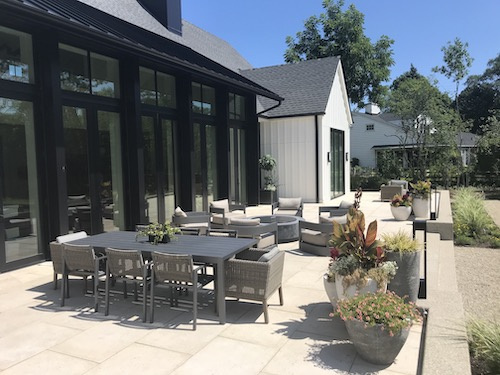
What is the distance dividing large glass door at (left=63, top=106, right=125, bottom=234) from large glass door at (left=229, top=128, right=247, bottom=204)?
5240mm

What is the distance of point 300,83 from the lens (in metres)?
17.4

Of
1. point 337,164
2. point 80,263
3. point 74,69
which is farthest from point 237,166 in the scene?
point 80,263

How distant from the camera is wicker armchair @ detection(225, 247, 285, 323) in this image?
4.21 meters

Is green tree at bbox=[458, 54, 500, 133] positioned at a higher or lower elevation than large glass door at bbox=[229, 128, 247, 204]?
higher

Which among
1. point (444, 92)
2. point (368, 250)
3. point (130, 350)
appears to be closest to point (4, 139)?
point (130, 350)

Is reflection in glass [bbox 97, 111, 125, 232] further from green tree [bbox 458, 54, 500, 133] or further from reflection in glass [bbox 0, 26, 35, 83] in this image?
green tree [bbox 458, 54, 500, 133]

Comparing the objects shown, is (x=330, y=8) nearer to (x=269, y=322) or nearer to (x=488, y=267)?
(x=488, y=267)

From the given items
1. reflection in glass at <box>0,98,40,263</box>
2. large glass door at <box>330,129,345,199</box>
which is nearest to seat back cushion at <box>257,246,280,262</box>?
reflection in glass at <box>0,98,40,263</box>

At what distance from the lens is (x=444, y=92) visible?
78.9 ft

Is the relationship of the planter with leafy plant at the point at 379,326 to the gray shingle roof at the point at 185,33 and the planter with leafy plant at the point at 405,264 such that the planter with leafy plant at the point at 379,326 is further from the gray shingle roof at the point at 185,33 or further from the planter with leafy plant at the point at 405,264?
the gray shingle roof at the point at 185,33

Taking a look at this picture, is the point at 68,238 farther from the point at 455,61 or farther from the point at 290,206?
the point at 455,61

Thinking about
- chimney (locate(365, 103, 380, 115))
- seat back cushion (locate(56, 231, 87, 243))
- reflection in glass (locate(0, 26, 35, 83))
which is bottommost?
seat back cushion (locate(56, 231, 87, 243))

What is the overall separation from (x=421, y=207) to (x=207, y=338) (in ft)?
30.6

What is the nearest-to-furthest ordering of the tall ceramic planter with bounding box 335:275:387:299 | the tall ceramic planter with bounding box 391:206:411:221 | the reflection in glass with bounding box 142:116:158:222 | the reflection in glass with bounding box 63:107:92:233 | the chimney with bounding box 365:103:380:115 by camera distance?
1. the tall ceramic planter with bounding box 335:275:387:299
2. the reflection in glass with bounding box 63:107:92:233
3. the reflection in glass with bounding box 142:116:158:222
4. the tall ceramic planter with bounding box 391:206:411:221
5. the chimney with bounding box 365:103:380:115
